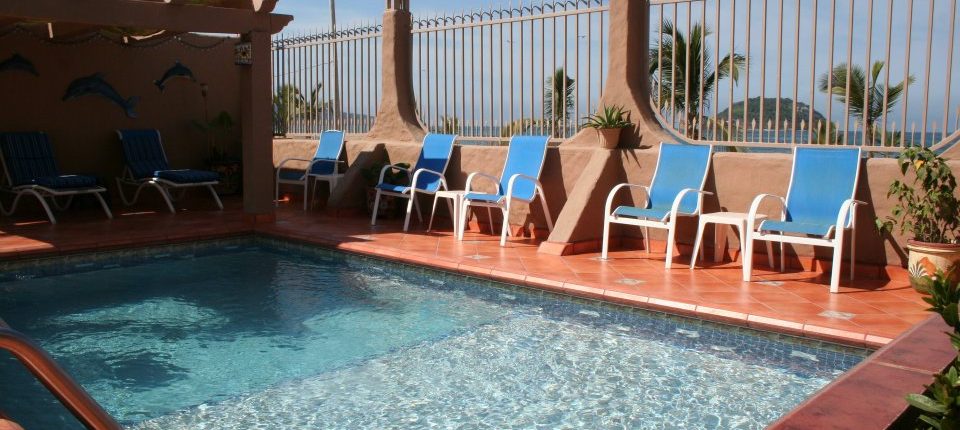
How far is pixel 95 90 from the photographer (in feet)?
34.0

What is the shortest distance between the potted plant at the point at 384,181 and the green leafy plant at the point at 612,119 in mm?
2297

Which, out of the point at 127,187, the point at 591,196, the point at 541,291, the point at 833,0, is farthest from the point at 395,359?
the point at 127,187

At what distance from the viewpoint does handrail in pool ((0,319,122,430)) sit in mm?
1647

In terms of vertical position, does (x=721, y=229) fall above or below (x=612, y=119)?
below

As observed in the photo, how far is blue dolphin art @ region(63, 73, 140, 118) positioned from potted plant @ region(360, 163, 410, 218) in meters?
3.64

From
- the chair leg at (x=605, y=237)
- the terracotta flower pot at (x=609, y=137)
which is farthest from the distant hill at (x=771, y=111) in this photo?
the chair leg at (x=605, y=237)

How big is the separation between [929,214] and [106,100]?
9.56m

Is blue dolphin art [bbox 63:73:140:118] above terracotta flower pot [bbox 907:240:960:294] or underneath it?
above

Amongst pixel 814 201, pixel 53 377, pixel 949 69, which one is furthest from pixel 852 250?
pixel 53 377

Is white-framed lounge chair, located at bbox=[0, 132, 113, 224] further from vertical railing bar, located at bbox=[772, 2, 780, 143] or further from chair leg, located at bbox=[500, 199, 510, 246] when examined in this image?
vertical railing bar, located at bbox=[772, 2, 780, 143]

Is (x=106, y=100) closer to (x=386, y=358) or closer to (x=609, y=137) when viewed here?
(x=609, y=137)

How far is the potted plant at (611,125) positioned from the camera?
293 inches

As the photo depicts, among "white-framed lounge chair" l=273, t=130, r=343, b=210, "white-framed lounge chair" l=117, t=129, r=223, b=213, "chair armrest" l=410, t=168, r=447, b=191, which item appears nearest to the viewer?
"chair armrest" l=410, t=168, r=447, b=191

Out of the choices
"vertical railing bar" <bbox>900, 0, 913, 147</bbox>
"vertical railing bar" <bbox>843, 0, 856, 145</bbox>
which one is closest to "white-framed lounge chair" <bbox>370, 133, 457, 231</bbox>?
"vertical railing bar" <bbox>843, 0, 856, 145</bbox>
